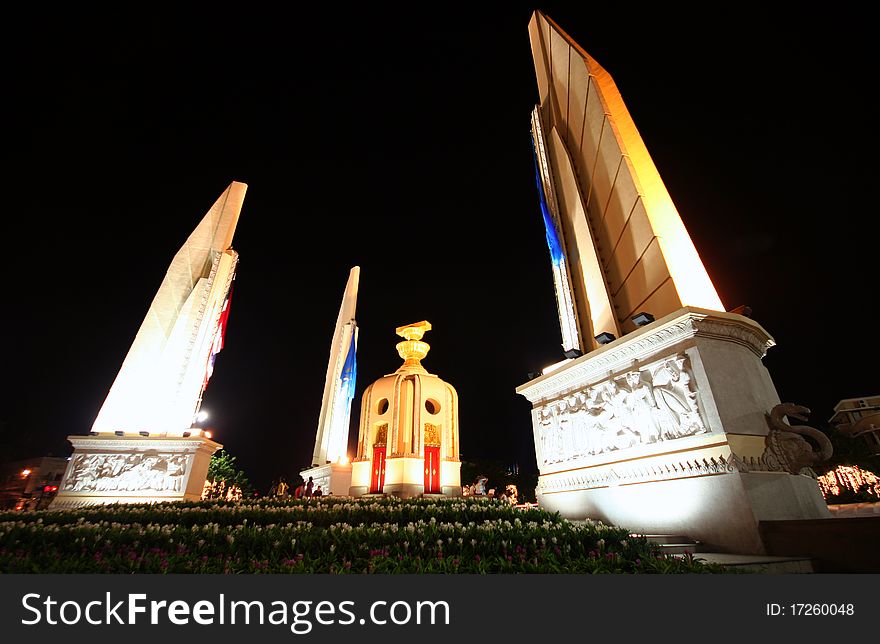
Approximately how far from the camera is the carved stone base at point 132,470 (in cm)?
1031

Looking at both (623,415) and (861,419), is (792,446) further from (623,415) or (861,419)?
(623,415)

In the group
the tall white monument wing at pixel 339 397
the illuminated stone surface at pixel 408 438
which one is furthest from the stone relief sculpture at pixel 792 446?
the tall white monument wing at pixel 339 397

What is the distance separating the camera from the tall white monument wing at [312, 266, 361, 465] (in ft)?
74.3

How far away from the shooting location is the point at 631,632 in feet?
6.95

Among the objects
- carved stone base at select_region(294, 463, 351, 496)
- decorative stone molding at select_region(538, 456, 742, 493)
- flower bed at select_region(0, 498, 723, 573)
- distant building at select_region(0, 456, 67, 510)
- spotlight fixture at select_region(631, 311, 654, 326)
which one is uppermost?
distant building at select_region(0, 456, 67, 510)

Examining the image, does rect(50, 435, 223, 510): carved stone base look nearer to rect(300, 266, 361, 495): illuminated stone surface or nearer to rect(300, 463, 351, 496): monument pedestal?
rect(300, 463, 351, 496): monument pedestal

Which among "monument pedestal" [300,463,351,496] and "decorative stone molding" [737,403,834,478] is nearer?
"decorative stone molding" [737,403,834,478]

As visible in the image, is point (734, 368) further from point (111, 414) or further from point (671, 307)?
point (111, 414)

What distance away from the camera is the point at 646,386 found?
19.6ft

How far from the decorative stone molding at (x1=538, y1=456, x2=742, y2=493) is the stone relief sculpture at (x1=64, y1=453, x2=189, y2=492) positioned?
10124 millimetres

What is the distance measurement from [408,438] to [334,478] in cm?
438

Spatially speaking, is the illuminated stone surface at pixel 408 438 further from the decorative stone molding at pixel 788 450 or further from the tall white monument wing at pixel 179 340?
the decorative stone molding at pixel 788 450

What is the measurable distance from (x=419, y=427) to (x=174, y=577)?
20253 mm

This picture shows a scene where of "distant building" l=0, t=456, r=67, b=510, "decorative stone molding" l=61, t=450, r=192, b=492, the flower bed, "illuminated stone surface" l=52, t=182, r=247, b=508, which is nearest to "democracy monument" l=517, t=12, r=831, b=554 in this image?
the flower bed
